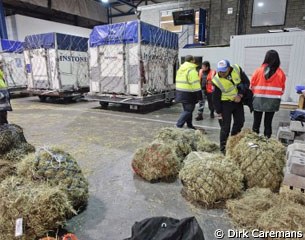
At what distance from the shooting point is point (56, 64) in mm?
9445

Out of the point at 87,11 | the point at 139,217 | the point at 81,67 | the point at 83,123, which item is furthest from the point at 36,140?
the point at 87,11

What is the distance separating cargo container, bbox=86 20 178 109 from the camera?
23.9 ft

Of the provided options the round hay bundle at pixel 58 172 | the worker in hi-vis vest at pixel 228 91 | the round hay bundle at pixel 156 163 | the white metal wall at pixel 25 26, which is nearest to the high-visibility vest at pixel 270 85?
the worker in hi-vis vest at pixel 228 91

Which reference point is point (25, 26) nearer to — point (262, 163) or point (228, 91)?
point (228, 91)

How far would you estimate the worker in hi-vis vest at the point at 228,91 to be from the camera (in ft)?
11.4

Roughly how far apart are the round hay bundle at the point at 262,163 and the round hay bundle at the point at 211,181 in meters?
0.15

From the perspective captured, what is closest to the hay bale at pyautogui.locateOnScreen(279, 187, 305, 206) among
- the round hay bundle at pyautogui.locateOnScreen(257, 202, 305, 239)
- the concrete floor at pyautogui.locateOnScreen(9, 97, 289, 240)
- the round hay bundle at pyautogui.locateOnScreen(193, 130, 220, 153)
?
the round hay bundle at pyautogui.locateOnScreen(257, 202, 305, 239)

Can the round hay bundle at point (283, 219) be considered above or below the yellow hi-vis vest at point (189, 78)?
below

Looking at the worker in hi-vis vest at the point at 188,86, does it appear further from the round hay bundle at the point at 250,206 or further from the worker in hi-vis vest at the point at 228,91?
the round hay bundle at the point at 250,206

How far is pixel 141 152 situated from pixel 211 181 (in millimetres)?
1103

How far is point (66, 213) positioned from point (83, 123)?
14.4 feet

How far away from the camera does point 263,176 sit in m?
2.61

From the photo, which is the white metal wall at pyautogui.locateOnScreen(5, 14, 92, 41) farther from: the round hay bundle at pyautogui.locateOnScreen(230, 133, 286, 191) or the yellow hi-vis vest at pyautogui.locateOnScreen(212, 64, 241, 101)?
the round hay bundle at pyautogui.locateOnScreen(230, 133, 286, 191)

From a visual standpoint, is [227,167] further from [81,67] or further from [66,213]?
[81,67]
